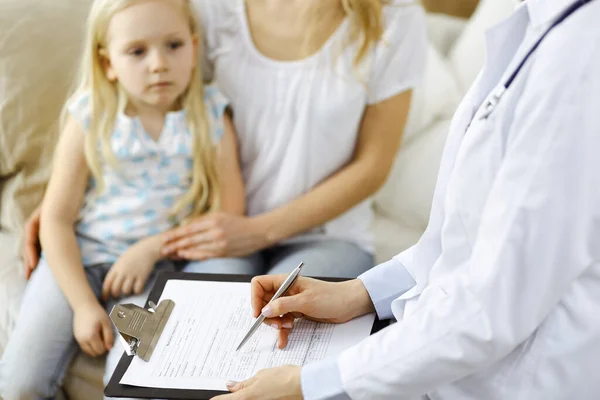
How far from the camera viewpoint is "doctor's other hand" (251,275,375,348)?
1.05m

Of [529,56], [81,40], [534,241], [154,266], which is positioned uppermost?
[529,56]

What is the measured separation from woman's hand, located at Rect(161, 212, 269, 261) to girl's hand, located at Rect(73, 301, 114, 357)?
0.18 metres

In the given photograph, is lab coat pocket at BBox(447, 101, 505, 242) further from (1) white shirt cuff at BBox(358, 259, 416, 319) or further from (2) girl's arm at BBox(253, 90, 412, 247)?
(2) girl's arm at BBox(253, 90, 412, 247)

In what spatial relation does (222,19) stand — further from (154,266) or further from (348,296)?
(348,296)

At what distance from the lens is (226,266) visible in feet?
4.84

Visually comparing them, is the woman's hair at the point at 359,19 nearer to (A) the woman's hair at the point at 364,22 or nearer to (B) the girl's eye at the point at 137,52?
(A) the woman's hair at the point at 364,22

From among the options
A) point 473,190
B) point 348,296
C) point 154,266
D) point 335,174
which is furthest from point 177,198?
point 473,190

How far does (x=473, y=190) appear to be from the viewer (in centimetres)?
84

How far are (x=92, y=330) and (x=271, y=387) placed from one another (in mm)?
568

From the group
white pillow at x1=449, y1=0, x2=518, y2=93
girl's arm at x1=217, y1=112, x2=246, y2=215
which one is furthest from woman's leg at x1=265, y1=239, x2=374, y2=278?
white pillow at x1=449, y1=0, x2=518, y2=93

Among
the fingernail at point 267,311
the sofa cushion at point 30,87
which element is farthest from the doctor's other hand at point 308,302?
the sofa cushion at point 30,87

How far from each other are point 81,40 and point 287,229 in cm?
64

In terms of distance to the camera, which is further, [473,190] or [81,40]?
[81,40]

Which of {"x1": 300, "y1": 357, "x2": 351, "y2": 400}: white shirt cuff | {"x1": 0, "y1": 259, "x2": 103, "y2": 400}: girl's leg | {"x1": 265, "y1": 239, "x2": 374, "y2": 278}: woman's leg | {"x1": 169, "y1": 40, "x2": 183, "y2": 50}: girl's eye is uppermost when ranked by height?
{"x1": 169, "y1": 40, "x2": 183, "y2": 50}: girl's eye
